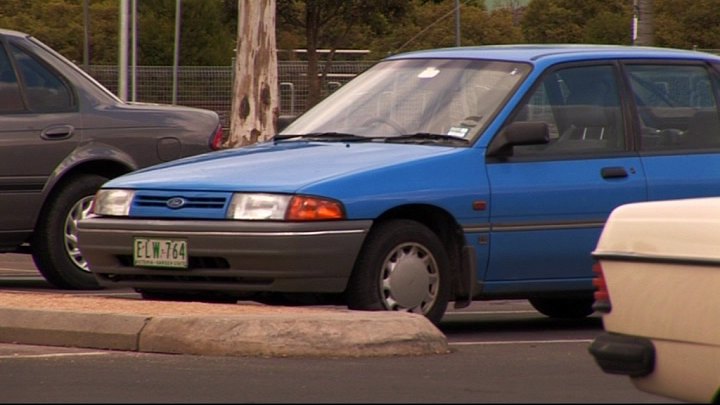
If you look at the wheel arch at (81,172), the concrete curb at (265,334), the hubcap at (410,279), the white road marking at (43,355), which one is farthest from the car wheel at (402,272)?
the wheel arch at (81,172)

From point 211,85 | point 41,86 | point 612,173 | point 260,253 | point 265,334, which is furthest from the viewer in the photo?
point 211,85

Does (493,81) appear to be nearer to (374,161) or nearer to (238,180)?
(374,161)

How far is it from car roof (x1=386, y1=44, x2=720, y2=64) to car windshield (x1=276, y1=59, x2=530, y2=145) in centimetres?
9

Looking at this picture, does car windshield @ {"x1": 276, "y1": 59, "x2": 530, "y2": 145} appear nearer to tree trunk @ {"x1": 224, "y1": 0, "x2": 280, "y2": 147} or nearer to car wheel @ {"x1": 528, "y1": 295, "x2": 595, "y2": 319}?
car wheel @ {"x1": 528, "y1": 295, "x2": 595, "y2": 319}

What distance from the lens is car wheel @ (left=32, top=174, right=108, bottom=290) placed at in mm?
12891

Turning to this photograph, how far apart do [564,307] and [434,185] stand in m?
2.01

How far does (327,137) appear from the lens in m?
10.6

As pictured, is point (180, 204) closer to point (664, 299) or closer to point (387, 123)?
point (387, 123)

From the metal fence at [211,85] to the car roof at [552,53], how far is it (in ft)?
85.2

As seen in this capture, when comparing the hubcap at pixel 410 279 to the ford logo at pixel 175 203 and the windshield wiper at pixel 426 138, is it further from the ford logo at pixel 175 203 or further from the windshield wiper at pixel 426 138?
the ford logo at pixel 175 203

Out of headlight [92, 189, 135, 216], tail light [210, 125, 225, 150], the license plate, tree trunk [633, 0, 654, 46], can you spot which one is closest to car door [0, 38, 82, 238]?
tail light [210, 125, 225, 150]

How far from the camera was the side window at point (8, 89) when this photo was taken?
12695 mm

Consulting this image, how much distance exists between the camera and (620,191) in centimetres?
1038

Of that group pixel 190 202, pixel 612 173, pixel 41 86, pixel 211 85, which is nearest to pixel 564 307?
pixel 612 173
